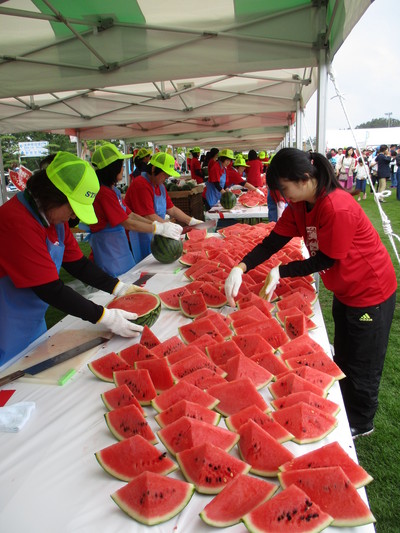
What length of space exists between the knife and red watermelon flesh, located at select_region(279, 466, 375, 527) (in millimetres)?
1257

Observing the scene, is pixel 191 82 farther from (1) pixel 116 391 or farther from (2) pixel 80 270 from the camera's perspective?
(1) pixel 116 391

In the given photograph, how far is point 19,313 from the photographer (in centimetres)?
230

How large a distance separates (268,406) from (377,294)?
45.9 inches

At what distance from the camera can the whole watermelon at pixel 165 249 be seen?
3.73 meters

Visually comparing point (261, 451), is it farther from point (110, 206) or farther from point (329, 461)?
point (110, 206)

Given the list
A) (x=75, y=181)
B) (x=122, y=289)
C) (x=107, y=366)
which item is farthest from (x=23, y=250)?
(x=122, y=289)

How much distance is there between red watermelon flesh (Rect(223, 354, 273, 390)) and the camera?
1.71 meters

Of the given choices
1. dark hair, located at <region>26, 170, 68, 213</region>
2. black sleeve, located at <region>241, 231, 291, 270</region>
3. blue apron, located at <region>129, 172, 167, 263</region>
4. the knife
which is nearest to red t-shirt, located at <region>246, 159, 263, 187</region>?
blue apron, located at <region>129, 172, 167, 263</region>

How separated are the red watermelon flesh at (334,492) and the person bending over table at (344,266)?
1289 millimetres

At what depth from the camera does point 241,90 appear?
698cm

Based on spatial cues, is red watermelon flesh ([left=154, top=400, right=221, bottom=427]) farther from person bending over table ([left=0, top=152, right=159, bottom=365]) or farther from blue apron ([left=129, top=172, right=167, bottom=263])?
blue apron ([left=129, top=172, right=167, bottom=263])

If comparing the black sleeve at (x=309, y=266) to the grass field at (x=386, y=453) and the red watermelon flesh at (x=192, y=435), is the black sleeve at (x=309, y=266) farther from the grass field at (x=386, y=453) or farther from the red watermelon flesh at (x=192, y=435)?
the grass field at (x=386, y=453)

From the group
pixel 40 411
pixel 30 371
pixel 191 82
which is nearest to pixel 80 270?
pixel 30 371

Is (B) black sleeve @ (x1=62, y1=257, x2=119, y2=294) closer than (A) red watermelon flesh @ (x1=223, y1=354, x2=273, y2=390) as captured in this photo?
No
